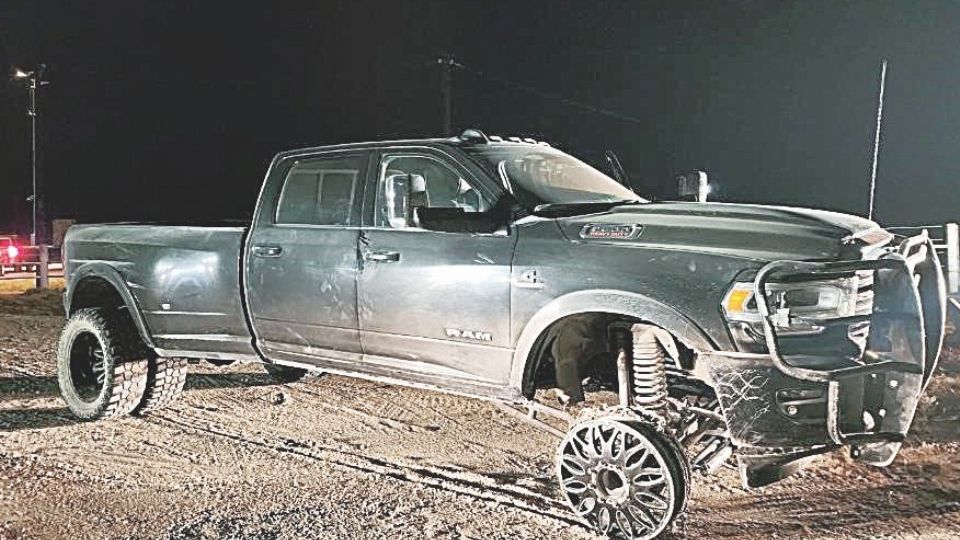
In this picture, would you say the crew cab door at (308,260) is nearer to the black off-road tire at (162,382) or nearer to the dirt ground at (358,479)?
the dirt ground at (358,479)

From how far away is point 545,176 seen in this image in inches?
217

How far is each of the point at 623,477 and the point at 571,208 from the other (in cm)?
146

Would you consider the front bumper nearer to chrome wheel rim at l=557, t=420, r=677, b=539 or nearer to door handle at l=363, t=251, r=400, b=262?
chrome wheel rim at l=557, t=420, r=677, b=539

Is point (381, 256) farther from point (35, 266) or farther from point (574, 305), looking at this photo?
point (35, 266)

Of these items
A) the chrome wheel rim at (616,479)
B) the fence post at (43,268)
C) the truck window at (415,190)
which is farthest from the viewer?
the fence post at (43,268)

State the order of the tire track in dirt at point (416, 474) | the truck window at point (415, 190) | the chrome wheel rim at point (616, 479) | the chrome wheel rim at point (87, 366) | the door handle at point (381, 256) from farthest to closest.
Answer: the chrome wheel rim at point (87, 366), the door handle at point (381, 256), the truck window at point (415, 190), the tire track in dirt at point (416, 474), the chrome wheel rim at point (616, 479)

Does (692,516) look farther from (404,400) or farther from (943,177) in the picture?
(943,177)

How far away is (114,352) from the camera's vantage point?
266 inches

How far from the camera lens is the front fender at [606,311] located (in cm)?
424

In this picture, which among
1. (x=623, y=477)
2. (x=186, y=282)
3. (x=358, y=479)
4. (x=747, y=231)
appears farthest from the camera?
Result: (x=186, y=282)

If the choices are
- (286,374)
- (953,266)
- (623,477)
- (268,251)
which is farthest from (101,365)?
(953,266)

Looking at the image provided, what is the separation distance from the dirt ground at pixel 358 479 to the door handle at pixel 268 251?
1.22m

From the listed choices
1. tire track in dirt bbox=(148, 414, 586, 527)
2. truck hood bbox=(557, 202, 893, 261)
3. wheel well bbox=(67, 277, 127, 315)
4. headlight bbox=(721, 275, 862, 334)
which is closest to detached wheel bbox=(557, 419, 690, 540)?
tire track in dirt bbox=(148, 414, 586, 527)

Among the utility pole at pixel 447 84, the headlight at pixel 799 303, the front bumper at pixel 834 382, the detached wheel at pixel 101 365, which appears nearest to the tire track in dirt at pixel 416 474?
the detached wheel at pixel 101 365
